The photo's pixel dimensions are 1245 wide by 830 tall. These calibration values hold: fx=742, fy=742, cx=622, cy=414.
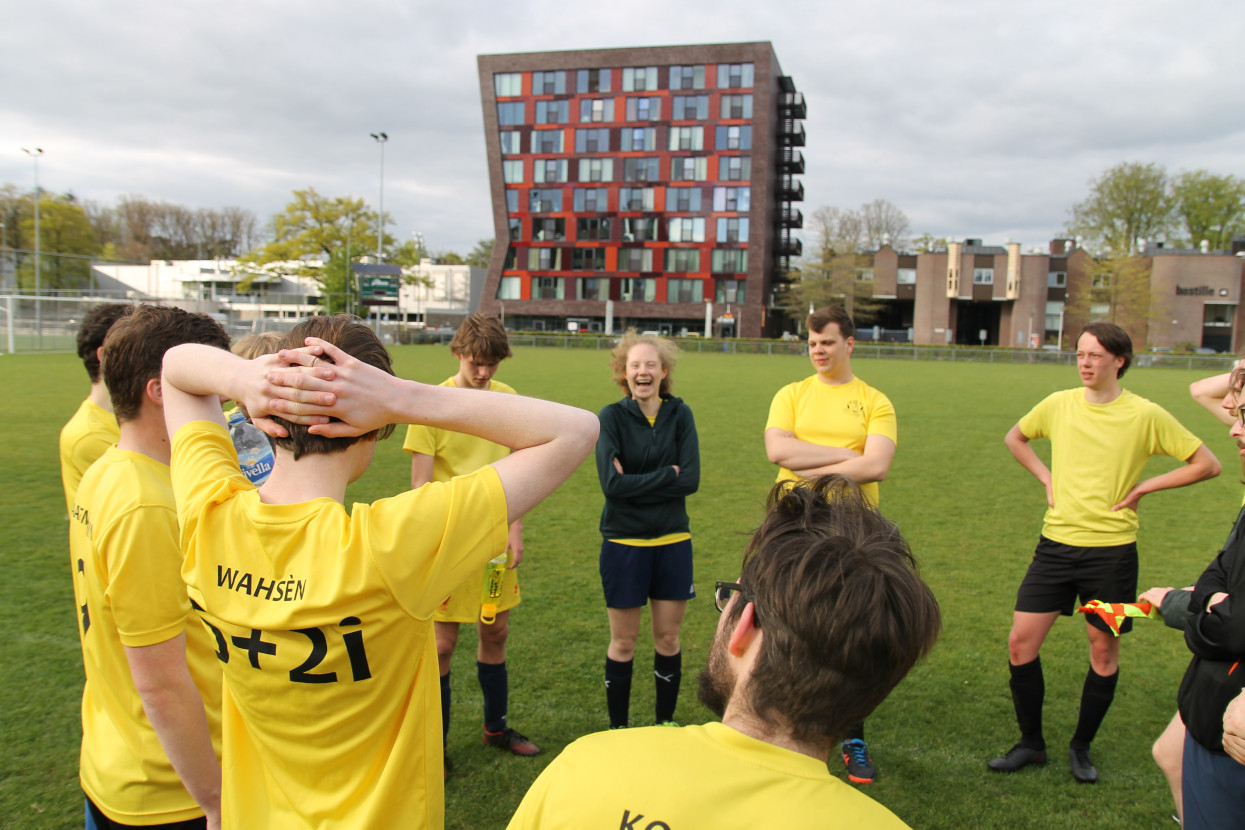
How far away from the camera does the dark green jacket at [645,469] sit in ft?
13.1

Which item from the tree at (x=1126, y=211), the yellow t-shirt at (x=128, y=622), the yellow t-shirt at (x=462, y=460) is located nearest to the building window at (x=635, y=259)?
the tree at (x=1126, y=211)

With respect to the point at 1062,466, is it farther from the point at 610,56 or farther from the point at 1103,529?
the point at 610,56

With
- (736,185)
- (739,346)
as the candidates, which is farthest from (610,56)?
(739,346)

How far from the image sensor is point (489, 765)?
383 centimetres

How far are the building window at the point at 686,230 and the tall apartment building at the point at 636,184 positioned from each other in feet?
0.42

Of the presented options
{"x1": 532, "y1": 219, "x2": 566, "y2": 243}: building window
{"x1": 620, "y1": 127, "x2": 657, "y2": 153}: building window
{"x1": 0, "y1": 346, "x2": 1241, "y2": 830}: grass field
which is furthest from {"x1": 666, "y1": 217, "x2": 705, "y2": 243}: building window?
{"x1": 0, "y1": 346, "x2": 1241, "y2": 830}: grass field

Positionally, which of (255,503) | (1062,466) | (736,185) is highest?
(736,185)

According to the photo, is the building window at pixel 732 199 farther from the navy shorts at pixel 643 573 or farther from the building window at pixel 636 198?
the navy shorts at pixel 643 573

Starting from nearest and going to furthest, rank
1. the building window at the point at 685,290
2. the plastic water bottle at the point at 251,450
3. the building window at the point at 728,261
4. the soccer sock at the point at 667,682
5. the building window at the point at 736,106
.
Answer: the plastic water bottle at the point at 251,450 → the soccer sock at the point at 667,682 → the building window at the point at 736,106 → the building window at the point at 728,261 → the building window at the point at 685,290

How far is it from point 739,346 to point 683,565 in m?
49.2

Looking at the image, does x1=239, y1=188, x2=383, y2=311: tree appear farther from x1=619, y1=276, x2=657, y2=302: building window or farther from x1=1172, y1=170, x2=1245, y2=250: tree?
x1=1172, y1=170, x2=1245, y2=250: tree

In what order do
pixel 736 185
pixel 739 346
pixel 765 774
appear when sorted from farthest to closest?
pixel 736 185 < pixel 739 346 < pixel 765 774

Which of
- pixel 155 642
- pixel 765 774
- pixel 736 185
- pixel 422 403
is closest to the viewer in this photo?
pixel 765 774

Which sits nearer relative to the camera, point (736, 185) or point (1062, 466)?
point (1062, 466)
